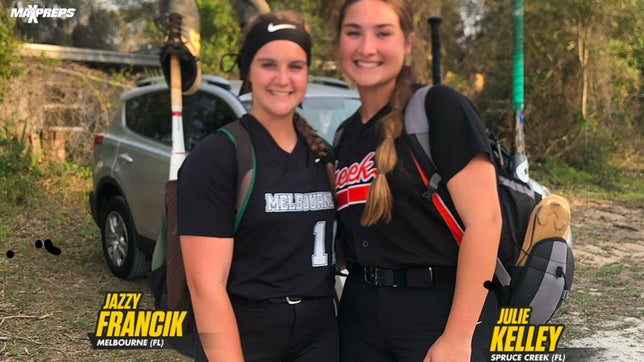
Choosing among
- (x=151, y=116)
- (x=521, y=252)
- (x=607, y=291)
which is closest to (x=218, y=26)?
(x=151, y=116)

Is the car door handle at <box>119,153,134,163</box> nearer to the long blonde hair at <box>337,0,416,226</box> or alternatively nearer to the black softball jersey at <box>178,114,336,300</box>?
the black softball jersey at <box>178,114,336,300</box>

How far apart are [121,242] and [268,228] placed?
4298 mm

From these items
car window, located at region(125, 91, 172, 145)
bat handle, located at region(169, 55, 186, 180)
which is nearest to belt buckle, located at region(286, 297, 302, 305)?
bat handle, located at region(169, 55, 186, 180)

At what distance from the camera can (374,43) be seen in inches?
73.1

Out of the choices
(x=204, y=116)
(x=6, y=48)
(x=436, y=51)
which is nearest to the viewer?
(x=204, y=116)

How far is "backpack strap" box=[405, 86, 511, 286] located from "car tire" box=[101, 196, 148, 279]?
4.20m

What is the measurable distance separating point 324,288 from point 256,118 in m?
0.56

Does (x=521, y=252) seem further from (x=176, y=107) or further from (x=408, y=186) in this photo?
(x=176, y=107)

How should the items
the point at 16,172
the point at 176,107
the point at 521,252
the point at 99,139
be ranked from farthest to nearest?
the point at 16,172 < the point at 99,139 < the point at 176,107 < the point at 521,252

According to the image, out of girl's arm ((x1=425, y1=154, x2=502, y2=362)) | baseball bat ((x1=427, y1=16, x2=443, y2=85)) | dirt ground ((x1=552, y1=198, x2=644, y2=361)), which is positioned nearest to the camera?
girl's arm ((x1=425, y1=154, x2=502, y2=362))

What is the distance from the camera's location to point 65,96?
11219 millimetres

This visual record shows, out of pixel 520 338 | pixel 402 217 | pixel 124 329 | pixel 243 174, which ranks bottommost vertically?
pixel 124 329

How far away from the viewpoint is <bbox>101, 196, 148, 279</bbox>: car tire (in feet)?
18.1

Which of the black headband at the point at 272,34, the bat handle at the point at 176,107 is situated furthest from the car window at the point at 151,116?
the black headband at the point at 272,34
